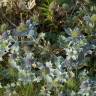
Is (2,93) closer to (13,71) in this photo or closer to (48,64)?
(13,71)

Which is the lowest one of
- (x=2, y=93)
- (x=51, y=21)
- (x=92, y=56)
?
(x=2, y=93)

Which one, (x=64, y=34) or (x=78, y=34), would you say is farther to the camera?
(x=64, y=34)

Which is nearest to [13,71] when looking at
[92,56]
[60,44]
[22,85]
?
[22,85]

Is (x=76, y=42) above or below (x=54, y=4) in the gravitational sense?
below

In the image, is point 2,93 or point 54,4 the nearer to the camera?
point 2,93

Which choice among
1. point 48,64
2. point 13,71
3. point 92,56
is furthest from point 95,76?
point 13,71

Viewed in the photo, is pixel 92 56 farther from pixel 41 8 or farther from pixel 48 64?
pixel 41 8
